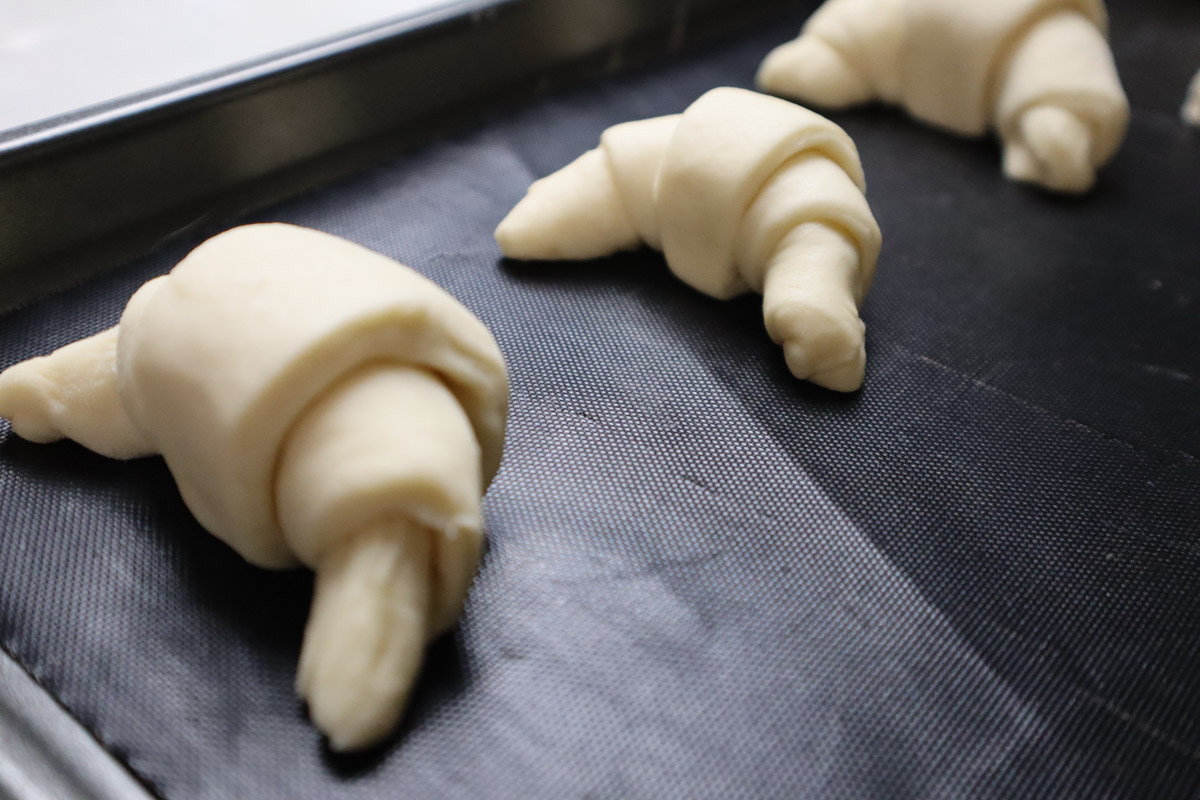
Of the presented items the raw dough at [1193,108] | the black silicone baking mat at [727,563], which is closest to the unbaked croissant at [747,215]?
the black silicone baking mat at [727,563]

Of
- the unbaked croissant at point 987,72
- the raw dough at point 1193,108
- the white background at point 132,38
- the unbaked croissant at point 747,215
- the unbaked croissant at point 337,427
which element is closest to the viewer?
the unbaked croissant at point 337,427

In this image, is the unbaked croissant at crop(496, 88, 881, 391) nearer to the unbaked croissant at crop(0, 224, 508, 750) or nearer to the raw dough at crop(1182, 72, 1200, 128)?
the unbaked croissant at crop(0, 224, 508, 750)

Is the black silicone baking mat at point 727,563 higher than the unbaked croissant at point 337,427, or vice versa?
the unbaked croissant at point 337,427

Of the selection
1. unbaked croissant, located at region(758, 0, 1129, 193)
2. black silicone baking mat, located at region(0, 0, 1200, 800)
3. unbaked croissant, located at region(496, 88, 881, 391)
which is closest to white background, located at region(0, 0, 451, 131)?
black silicone baking mat, located at region(0, 0, 1200, 800)

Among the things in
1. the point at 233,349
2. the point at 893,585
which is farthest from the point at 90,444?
the point at 893,585

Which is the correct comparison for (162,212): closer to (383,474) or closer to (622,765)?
(383,474)

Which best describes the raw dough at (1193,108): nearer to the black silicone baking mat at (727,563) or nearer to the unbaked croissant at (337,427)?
the black silicone baking mat at (727,563)
